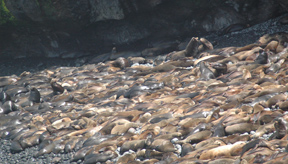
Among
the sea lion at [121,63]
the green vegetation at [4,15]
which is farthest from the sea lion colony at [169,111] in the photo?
the green vegetation at [4,15]

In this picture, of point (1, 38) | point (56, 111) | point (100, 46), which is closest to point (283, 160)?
point (56, 111)

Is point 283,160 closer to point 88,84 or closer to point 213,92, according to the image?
point 213,92

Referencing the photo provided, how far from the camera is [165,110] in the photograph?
23.6ft

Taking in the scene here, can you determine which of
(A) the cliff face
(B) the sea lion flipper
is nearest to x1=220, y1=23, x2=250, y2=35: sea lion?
(A) the cliff face

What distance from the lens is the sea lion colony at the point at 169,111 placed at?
499cm

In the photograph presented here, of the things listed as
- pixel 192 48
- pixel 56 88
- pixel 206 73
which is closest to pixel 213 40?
pixel 192 48

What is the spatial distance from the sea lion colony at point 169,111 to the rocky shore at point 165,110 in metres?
0.02

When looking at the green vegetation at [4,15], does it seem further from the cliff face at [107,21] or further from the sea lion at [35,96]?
the sea lion at [35,96]

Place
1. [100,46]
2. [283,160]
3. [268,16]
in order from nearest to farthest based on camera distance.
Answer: [283,160] < [268,16] < [100,46]

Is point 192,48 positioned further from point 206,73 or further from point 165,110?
point 165,110

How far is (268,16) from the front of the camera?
43.8 feet

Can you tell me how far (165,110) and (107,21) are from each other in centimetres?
984

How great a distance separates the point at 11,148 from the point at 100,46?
993 cm

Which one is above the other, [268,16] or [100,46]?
[268,16]
